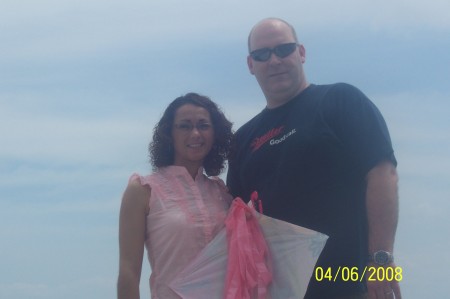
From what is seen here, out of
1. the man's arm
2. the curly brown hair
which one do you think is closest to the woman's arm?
the curly brown hair

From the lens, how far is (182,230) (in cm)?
577

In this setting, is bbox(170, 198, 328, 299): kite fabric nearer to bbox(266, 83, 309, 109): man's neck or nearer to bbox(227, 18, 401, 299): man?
bbox(227, 18, 401, 299): man

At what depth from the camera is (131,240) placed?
584 cm

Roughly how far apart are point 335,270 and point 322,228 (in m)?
0.30

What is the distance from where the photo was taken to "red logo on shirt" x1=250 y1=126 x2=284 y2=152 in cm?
610

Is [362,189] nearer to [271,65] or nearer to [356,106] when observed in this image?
[356,106]

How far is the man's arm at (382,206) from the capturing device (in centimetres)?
533

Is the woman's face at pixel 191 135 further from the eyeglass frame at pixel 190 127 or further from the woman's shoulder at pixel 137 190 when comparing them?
the woman's shoulder at pixel 137 190

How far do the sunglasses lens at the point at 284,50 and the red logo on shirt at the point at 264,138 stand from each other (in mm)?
582

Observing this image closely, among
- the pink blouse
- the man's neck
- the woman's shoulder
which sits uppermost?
the man's neck
